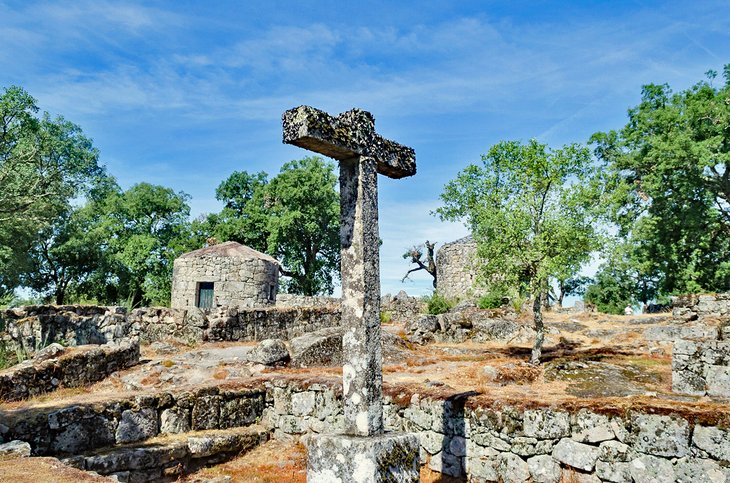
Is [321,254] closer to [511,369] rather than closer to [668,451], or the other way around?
[511,369]

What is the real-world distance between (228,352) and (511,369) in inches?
281

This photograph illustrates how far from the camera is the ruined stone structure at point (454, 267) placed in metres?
34.7

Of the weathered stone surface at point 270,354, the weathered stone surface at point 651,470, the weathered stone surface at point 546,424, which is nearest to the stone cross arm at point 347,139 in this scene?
the weathered stone surface at point 546,424

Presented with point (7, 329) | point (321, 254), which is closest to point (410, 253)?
point (321, 254)

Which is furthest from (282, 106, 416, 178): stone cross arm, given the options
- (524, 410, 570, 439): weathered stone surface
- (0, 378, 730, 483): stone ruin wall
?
(524, 410, 570, 439): weathered stone surface

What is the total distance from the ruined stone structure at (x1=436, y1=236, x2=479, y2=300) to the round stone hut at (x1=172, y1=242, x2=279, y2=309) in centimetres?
1389

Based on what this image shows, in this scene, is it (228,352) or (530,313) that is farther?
(530,313)

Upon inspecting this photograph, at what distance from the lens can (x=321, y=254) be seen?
38406mm

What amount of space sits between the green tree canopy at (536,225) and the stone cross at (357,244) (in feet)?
30.5

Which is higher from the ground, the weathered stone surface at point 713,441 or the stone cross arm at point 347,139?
the stone cross arm at point 347,139

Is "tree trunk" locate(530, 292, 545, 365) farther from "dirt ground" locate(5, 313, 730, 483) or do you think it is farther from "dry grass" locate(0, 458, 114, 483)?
"dry grass" locate(0, 458, 114, 483)

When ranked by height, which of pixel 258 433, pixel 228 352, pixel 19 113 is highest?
pixel 19 113

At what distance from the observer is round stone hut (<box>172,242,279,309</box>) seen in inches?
992

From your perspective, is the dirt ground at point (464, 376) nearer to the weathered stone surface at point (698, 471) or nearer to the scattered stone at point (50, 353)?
the weathered stone surface at point (698, 471)
